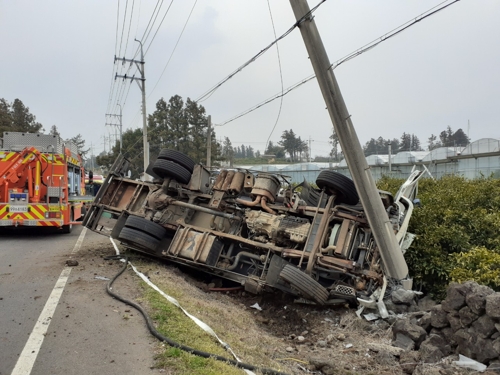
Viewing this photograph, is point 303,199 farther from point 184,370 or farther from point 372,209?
point 184,370

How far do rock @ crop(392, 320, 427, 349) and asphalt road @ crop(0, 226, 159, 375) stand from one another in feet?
9.76

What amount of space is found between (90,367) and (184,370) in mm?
807

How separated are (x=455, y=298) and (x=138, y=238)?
16.2ft

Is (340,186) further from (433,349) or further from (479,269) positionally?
(433,349)

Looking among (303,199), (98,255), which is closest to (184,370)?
(303,199)

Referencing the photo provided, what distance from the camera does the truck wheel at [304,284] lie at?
5.89 m

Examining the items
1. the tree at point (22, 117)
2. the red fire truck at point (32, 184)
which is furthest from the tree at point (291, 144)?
the red fire truck at point (32, 184)

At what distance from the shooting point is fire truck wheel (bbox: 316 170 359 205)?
6754mm

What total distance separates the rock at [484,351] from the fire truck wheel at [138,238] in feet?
16.7

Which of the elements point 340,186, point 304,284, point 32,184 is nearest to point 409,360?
point 304,284

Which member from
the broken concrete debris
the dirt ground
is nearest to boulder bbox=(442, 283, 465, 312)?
the broken concrete debris

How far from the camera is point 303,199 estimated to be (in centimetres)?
751

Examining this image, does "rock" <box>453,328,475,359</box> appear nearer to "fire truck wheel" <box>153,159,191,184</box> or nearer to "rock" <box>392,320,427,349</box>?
"rock" <box>392,320,427,349</box>

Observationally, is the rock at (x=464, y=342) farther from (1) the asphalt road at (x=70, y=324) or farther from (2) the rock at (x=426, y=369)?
(1) the asphalt road at (x=70, y=324)
